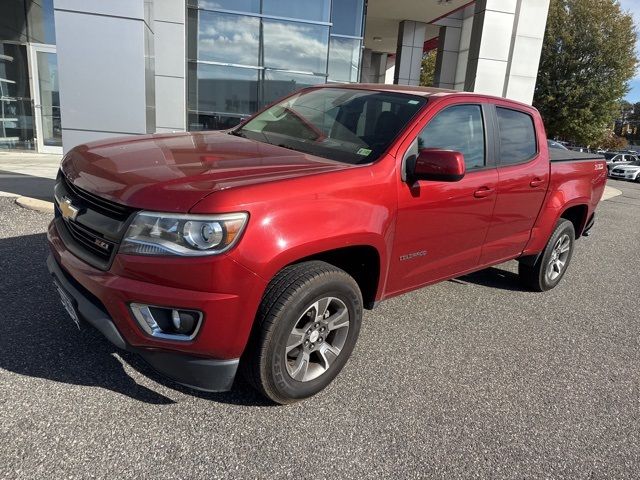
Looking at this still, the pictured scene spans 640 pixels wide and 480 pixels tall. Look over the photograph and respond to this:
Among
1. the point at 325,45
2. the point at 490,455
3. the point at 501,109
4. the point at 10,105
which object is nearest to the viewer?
the point at 490,455

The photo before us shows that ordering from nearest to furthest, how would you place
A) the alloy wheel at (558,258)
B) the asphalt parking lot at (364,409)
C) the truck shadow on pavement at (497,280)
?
1. the asphalt parking lot at (364,409)
2. the alloy wheel at (558,258)
3. the truck shadow on pavement at (497,280)

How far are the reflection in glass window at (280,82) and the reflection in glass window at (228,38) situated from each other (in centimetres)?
46

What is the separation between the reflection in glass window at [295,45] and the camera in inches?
419

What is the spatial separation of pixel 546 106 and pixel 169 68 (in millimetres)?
26446

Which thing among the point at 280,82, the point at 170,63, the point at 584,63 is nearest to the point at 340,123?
the point at 170,63

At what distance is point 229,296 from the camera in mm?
2227

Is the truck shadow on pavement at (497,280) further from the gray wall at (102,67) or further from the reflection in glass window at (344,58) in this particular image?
the reflection in glass window at (344,58)

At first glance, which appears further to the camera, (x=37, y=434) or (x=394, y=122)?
(x=394, y=122)

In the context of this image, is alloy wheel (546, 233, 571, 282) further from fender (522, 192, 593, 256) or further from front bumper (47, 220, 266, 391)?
front bumper (47, 220, 266, 391)

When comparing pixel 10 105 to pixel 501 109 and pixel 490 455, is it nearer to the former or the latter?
pixel 501 109

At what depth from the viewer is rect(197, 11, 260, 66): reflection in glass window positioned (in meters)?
10.4

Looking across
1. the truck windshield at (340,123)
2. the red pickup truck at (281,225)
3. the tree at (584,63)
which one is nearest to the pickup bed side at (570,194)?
the red pickup truck at (281,225)

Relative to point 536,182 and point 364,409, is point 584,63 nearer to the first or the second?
point 536,182

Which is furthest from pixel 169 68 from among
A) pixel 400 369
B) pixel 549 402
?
pixel 549 402
